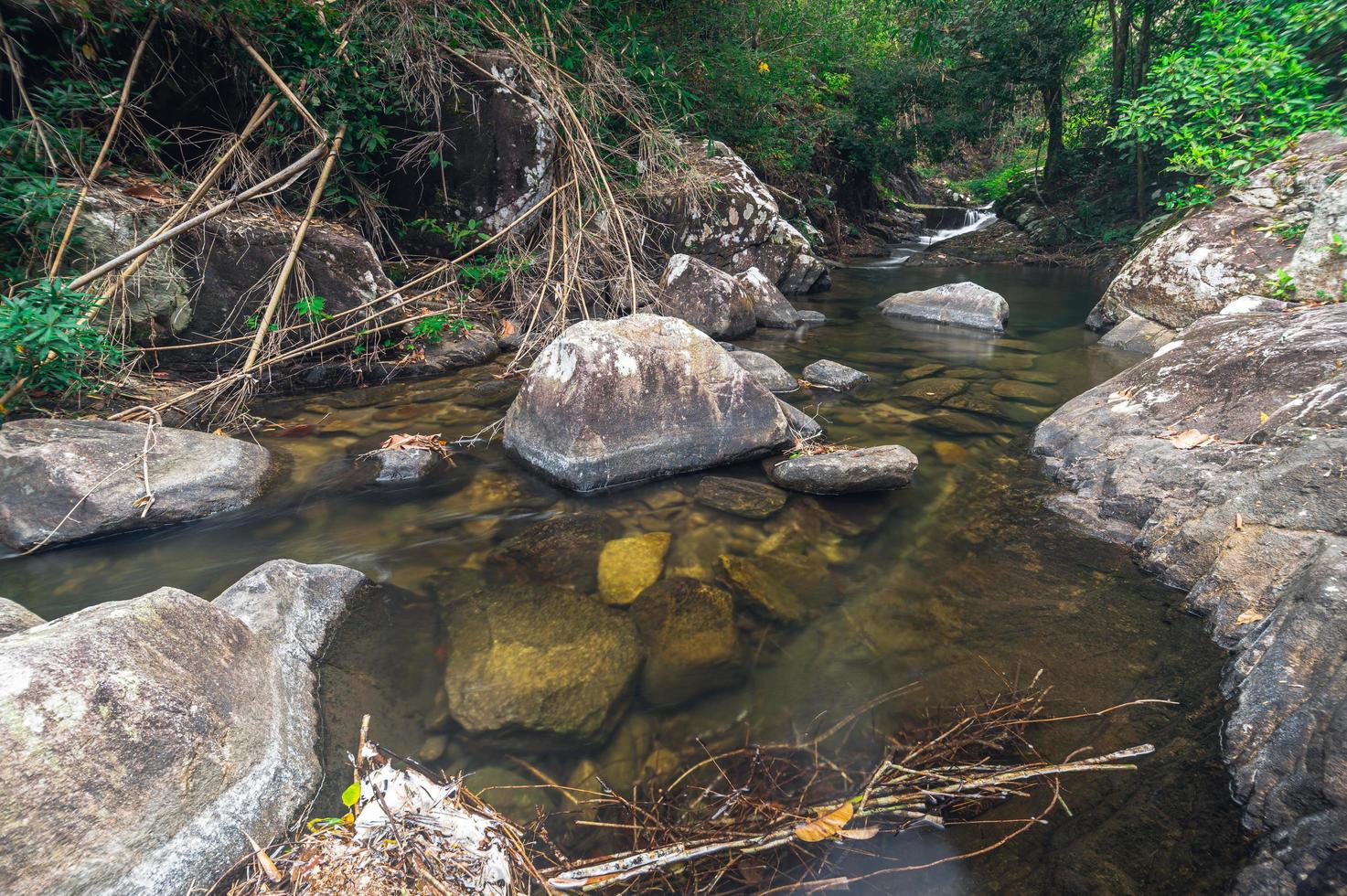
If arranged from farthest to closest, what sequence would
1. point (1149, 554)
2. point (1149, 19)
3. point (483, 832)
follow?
point (1149, 19) → point (1149, 554) → point (483, 832)

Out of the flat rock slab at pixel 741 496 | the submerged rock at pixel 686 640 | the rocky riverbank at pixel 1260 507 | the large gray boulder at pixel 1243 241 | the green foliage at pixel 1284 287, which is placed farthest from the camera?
the large gray boulder at pixel 1243 241

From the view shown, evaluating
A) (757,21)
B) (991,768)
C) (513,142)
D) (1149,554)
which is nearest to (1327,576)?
(1149,554)

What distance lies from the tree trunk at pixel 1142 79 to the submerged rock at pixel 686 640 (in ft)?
41.1

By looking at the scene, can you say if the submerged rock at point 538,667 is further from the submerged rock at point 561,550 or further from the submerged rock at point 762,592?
the submerged rock at point 762,592

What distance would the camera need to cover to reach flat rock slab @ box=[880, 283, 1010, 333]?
786 centimetres

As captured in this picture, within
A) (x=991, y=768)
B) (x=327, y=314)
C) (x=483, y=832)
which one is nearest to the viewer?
(x=483, y=832)

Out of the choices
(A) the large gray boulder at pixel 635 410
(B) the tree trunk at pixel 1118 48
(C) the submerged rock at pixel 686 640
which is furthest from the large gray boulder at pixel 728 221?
(B) the tree trunk at pixel 1118 48

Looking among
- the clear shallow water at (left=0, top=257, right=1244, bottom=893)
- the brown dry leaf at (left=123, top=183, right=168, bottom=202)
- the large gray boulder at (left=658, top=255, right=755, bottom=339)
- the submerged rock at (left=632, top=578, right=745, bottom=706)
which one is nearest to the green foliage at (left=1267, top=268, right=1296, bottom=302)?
the clear shallow water at (left=0, top=257, right=1244, bottom=893)

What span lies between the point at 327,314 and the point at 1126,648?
19.3 ft

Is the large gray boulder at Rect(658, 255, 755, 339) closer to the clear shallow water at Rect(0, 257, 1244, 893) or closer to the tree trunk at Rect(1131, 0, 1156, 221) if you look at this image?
the clear shallow water at Rect(0, 257, 1244, 893)

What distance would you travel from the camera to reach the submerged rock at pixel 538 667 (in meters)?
2.24

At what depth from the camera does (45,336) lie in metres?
3.23

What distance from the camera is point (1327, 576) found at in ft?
6.41

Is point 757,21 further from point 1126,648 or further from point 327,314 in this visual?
point 1126,648
